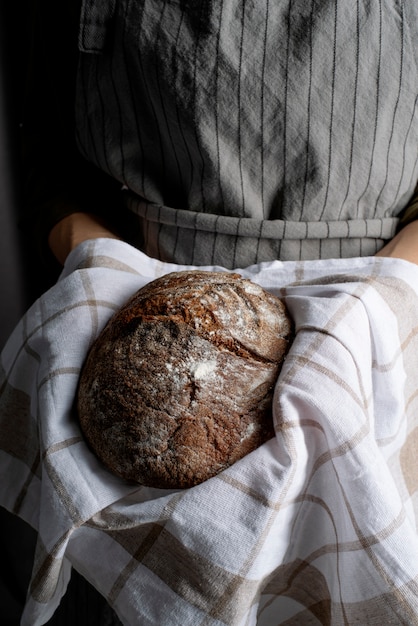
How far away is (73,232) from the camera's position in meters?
0.92

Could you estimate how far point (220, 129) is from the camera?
30.0 inches

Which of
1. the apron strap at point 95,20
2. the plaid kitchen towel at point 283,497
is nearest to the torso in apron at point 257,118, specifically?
the apron strap at point 95,20

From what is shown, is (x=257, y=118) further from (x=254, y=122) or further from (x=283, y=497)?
(x=283, y=497)

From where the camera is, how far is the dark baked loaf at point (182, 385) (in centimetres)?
58

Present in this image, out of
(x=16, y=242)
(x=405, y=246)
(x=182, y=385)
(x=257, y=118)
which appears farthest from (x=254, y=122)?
(x=16, y=242)

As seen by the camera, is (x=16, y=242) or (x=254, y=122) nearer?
(x=254, y=122)

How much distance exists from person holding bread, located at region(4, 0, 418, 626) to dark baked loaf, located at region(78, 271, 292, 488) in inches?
7.5

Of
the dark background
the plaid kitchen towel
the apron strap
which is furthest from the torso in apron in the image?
the dark background

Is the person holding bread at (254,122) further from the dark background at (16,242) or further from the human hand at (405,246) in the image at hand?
the dark background at (16,242)

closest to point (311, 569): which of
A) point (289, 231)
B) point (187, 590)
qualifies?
point (187, 590)

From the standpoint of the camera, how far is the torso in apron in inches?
28.7

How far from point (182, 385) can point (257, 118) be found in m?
0.36

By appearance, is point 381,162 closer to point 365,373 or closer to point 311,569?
point 365,373

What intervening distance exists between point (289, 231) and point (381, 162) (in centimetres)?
15
